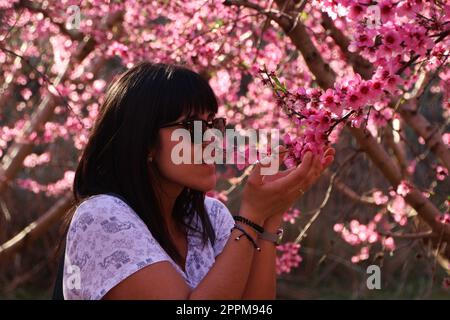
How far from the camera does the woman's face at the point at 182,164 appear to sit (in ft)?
5.78

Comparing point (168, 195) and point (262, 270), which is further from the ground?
point (168, 195)

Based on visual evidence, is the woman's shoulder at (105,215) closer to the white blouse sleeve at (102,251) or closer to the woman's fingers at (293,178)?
the white blouse sleeve at (102,251)

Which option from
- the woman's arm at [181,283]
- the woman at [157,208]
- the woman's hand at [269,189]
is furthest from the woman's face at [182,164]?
the woman's arm at [181,283]

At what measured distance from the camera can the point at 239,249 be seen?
162 centimetres

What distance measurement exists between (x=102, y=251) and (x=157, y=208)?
0.24 m

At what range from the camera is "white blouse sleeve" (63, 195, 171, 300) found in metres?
1.56

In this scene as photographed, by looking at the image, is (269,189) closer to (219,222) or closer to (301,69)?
(219,222)

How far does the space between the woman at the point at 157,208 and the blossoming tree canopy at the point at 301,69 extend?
25 centimetres

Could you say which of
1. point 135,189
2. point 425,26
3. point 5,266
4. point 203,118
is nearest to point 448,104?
point 425,26

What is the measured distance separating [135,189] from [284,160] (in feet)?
1.38

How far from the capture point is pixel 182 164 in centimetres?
177

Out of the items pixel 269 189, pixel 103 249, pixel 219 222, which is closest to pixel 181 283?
pixel 103 249

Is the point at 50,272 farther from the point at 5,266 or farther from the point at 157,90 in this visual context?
the point at 157,90

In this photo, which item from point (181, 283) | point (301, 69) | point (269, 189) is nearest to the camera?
point (181, 283)
